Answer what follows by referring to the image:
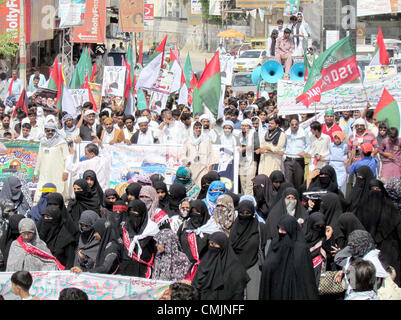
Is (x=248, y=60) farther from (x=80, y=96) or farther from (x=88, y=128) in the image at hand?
(x=88, y=128)

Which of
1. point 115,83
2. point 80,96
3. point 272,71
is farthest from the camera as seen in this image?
point 272,71

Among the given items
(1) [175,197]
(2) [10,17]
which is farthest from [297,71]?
(1) [175,197]

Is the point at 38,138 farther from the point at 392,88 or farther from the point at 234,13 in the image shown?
the point at 234,13

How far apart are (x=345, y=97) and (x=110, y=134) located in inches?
136

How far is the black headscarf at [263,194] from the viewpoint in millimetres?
8797

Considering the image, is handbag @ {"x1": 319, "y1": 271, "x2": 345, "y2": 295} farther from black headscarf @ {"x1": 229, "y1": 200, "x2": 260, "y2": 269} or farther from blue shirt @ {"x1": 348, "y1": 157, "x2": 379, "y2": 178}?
blue shirt @ {"x1": 348, "y1": 157, "x2": 379, "y2": 178}

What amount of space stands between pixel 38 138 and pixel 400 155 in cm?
Answer: 492

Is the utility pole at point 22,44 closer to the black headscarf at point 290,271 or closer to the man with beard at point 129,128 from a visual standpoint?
the man with beard at point 129,128

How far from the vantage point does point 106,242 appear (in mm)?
6840

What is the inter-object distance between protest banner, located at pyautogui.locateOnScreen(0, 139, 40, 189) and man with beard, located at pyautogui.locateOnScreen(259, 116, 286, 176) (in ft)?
9.78

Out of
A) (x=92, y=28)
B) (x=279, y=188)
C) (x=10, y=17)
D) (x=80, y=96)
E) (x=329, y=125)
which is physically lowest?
(x=279, y=188)

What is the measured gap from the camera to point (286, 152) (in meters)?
11.1

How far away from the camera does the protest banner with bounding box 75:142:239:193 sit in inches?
421
